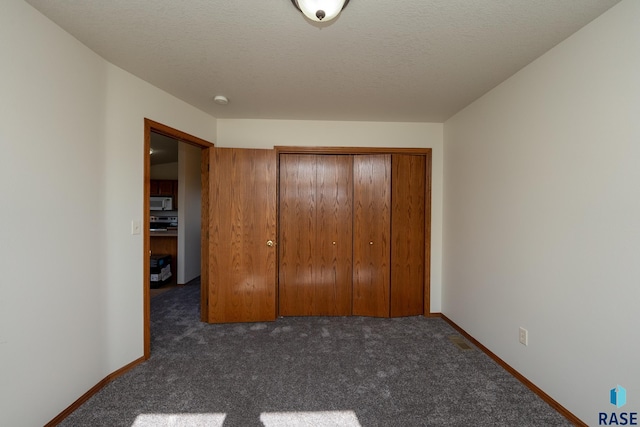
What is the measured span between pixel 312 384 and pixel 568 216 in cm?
201

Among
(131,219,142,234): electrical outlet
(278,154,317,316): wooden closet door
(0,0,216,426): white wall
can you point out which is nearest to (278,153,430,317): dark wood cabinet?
(278,154,317,316): wooden closet door

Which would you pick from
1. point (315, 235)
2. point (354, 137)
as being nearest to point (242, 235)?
point (315, 235)

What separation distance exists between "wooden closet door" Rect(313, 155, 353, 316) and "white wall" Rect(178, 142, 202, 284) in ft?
8.03

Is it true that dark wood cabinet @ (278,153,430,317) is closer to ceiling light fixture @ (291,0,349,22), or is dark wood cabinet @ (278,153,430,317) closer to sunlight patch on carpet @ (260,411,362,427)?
sunlight patch on carpet @ (260,411,362,427)

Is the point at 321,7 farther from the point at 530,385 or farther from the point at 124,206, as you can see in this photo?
the point at 530,385

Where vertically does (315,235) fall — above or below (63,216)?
below

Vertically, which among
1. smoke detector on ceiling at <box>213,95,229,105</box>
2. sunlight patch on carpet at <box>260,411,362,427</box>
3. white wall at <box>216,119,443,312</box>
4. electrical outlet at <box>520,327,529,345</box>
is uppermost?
smoke detector on ceiling at <box>213,95,229,105</box>

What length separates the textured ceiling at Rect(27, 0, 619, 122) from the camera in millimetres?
1261

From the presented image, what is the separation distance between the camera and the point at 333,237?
9.35 ft

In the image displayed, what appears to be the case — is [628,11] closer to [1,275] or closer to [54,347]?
[1,275]

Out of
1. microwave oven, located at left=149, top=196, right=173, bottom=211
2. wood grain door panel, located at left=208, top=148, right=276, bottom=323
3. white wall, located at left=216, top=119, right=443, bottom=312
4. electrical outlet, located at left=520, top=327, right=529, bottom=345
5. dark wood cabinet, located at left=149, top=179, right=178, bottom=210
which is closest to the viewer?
electrical outlet, located at left=520, top=327, right=529, bottom=345

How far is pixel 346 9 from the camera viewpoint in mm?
1262

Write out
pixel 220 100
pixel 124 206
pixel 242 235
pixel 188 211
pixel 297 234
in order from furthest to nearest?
pixel 188 211 → pixel 297 234 → pixel 242 235 → pixel 220 100 → pixel 124 206

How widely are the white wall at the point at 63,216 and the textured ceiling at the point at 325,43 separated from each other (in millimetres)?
214
